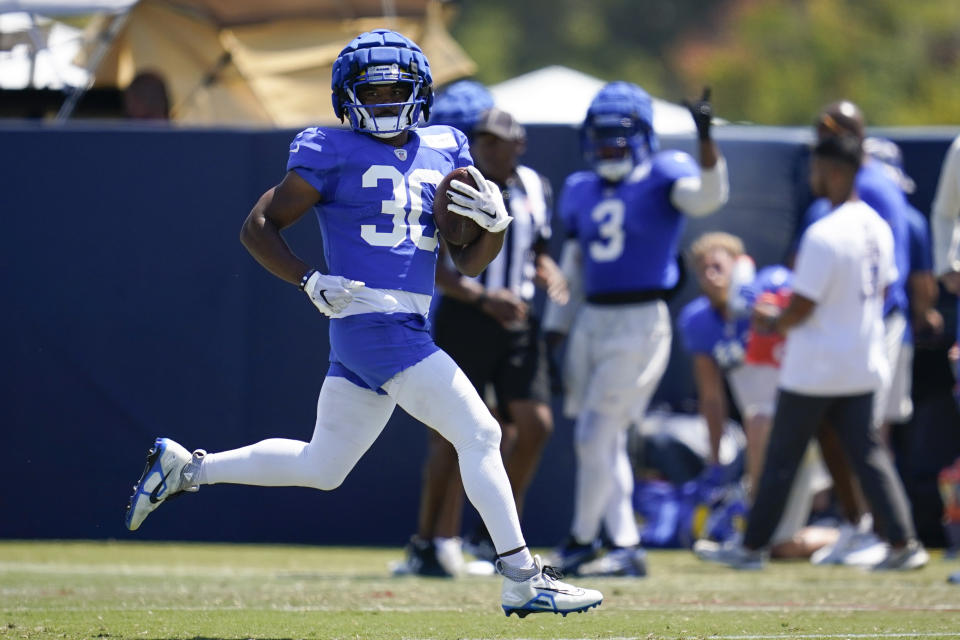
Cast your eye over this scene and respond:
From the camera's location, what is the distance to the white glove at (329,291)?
5.21m

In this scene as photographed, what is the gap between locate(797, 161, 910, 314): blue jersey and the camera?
8250 mm

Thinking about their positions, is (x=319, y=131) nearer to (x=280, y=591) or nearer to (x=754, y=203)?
(x=280, y=591)

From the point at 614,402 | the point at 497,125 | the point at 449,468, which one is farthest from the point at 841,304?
the point at 449,468

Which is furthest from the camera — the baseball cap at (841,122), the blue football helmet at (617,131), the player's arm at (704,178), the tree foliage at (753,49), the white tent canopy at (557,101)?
the tree foliage at (753,49)

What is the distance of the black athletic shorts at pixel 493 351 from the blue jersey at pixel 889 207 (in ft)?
5.56

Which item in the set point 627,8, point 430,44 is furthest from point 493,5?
point 430,44

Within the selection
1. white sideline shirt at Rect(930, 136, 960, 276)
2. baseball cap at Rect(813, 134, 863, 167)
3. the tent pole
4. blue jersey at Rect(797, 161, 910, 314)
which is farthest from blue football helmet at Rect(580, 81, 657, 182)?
the tent pole

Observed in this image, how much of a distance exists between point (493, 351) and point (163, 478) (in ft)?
7.76

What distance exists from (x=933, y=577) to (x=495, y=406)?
7.01 ft

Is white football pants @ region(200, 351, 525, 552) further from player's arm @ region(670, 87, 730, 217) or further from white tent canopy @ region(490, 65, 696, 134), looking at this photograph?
white tent canopy @ region(490, 65, 696, 134)

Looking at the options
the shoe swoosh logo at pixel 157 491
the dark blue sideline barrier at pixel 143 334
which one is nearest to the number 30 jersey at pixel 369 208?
the shoe swoosh logo at pixel 157 491

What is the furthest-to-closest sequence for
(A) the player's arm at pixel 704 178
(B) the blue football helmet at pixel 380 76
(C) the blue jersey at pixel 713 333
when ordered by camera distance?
(C) the blue jersey at pixel 713 333 → (A) the player's arm at pixel 704 178 → (B) the blue football helmet at pixel 380 76

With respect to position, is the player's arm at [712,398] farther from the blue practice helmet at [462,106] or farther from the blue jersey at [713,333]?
the blue practice helmet at [462,106]

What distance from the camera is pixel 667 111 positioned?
1142cm
